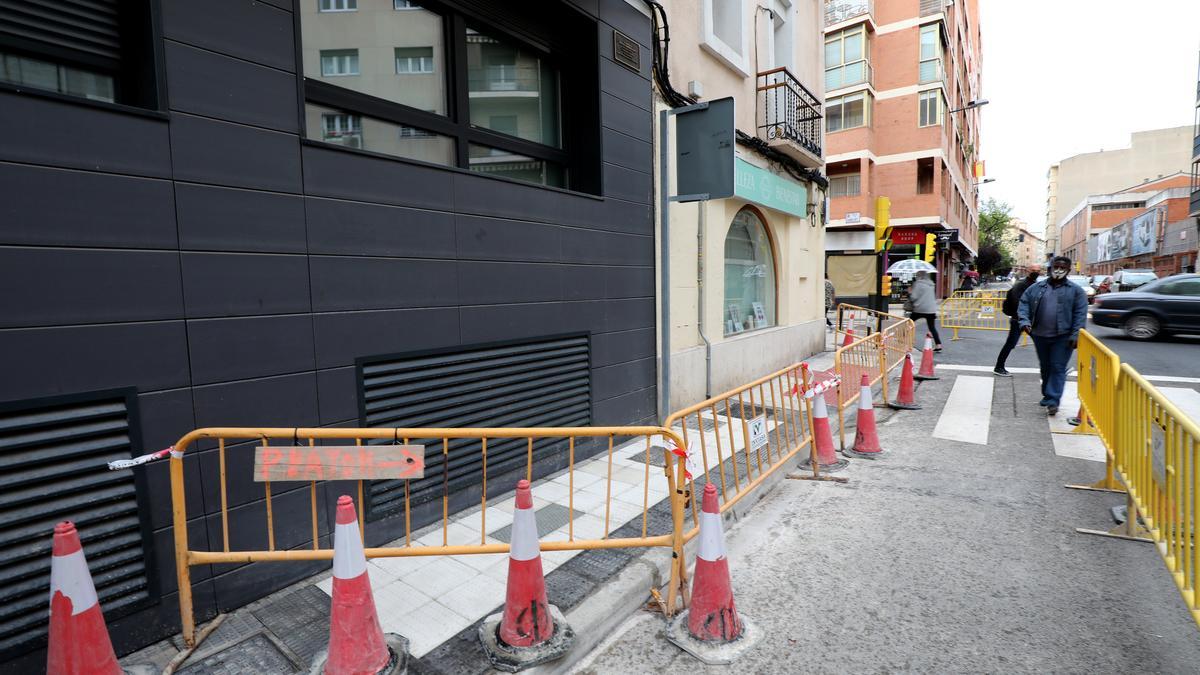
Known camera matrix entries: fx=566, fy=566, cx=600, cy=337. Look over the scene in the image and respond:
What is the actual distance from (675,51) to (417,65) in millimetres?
4008

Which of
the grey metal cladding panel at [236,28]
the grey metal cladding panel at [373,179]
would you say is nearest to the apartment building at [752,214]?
the grey metal cladding panel at [373,179]

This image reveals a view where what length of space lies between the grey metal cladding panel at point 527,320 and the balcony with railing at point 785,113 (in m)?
5.79

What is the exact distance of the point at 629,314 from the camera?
6.46 m

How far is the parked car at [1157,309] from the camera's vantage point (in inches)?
524

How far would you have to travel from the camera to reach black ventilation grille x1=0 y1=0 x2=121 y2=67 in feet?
8.66

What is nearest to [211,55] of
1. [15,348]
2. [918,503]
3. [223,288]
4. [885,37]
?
[223,288]

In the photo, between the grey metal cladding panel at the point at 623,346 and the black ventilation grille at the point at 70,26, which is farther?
the grey metal cladding panel at the point at 623,346

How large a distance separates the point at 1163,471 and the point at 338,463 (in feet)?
16.3

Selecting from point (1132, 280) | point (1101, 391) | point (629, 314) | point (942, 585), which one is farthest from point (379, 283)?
point (1132, 280)

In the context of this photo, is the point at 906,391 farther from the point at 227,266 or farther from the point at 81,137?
the point at 81,137

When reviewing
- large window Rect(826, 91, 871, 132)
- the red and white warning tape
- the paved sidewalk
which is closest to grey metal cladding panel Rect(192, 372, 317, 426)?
the red and white warning tape

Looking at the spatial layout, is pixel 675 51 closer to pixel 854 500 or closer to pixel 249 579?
pixel 854 500

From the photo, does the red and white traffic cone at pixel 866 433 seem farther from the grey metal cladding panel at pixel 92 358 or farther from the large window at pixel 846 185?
the large window at pixel 846 185

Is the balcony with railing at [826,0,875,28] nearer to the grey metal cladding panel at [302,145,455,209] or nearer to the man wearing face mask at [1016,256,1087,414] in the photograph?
the man wearing face mask at [1016,256,1087,414]
